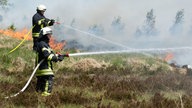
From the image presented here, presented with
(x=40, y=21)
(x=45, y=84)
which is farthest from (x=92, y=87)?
(x=40, y=21)

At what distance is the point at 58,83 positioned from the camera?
40.7 feet

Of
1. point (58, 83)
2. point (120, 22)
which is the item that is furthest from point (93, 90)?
point (120, 22)

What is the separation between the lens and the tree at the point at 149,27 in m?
132

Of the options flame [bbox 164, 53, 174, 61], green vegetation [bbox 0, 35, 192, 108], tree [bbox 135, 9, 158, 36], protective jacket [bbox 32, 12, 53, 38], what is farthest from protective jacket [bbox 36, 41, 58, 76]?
tree [bbox 135, 9, 158, 36]

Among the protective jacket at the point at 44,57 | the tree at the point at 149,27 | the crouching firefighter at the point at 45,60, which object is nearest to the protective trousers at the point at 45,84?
the crouching firefighter at the point at 45,60

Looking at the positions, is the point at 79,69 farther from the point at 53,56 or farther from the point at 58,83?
the point at 53,56

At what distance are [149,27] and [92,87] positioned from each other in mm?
122938

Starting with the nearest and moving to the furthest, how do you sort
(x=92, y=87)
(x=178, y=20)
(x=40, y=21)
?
(x=92, y=87)
(x=40, y=21)
(x=178, y=20)

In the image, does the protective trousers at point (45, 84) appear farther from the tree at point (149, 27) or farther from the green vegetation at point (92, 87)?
the tree at point (149, 27)

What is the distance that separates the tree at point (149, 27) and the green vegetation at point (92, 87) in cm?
10986

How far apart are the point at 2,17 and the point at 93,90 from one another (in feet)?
378

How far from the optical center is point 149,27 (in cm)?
13362

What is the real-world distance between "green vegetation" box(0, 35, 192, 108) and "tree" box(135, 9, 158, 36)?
10986 centimetres

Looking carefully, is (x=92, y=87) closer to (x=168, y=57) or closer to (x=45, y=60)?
(x=45, y=60)
